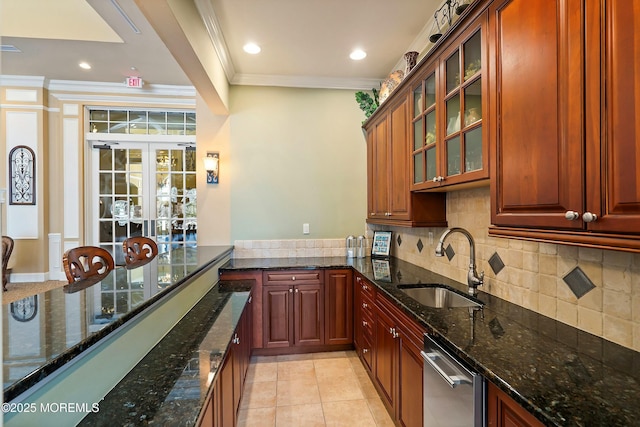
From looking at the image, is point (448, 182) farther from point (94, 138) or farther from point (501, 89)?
point (94, 138)

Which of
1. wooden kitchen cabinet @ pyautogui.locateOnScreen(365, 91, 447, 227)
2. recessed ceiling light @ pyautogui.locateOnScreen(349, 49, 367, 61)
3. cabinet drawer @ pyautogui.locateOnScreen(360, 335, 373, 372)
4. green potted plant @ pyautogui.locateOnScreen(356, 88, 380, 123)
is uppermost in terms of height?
recessed ceiling light @ pyautogui.locateOnScreen(349, 49, 367, 61)

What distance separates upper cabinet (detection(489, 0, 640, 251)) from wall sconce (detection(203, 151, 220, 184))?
2830 millimetres

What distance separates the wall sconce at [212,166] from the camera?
12.0 ft

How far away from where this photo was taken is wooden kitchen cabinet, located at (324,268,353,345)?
3295mm

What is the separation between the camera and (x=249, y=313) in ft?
9.66

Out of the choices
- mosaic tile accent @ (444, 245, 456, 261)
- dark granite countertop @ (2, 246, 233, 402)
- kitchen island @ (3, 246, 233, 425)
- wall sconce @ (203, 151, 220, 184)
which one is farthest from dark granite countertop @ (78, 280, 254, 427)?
wall sconce @ (203, 151, 220, 184)

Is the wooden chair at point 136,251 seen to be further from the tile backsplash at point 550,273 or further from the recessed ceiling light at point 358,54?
the recessed ceiling light at point 358,54

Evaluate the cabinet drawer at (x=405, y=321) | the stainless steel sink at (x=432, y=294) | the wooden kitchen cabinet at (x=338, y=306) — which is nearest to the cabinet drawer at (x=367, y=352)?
the wooden kitchen cabinet at (x=338, y=306)

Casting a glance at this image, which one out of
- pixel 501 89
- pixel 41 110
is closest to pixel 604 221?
pixel 501 89

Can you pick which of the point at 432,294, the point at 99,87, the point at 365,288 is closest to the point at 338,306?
the point at 365,288

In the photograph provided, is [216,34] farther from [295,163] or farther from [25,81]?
[25,81]

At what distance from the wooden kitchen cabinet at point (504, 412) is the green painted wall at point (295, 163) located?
2688 mm

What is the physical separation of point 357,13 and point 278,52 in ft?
2.93

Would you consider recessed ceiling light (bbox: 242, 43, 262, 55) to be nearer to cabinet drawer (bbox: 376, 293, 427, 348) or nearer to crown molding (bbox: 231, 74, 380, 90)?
crown molding (bbox: 231, 74, 380, 90)
